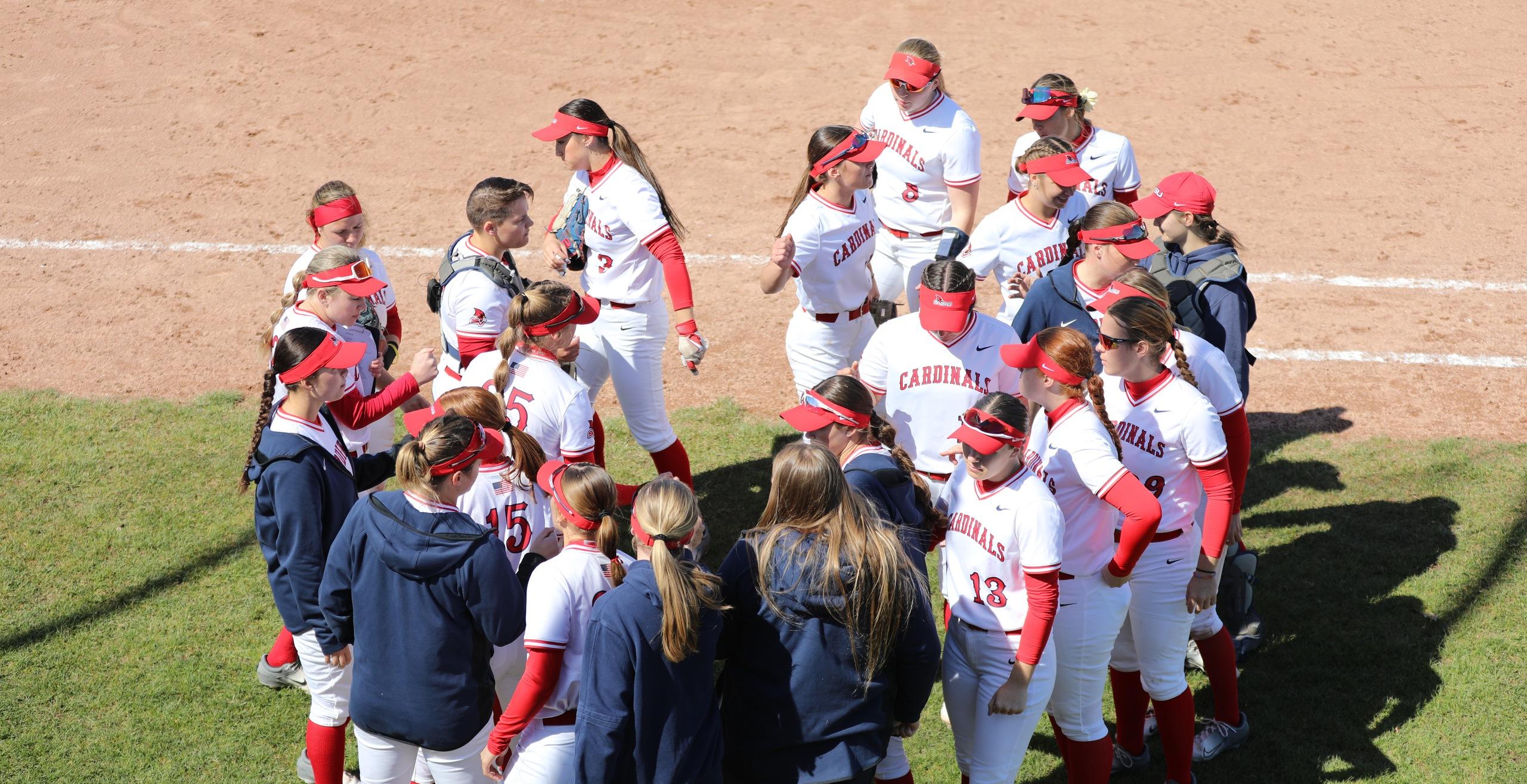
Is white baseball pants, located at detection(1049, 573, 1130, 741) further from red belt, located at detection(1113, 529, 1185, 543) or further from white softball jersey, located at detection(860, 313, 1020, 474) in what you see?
white softball jersey, located at detection(860, 313, 1020, 474)

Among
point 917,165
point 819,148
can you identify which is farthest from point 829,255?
point 917,165

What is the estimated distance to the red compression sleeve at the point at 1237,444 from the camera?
412cm

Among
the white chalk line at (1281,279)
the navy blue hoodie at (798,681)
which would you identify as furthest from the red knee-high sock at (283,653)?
the white chalk line at (1281,279)

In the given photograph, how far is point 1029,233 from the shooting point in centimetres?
532

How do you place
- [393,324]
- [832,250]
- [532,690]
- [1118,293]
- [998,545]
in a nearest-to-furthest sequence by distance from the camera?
[532,690], [998,545], [1118,293], [832,250], [393,324]

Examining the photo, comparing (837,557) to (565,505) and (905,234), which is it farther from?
(905,234)

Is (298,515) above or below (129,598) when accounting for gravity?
above

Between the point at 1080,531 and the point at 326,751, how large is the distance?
101 inches

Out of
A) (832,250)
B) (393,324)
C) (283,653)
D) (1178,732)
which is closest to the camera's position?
(1178,732)

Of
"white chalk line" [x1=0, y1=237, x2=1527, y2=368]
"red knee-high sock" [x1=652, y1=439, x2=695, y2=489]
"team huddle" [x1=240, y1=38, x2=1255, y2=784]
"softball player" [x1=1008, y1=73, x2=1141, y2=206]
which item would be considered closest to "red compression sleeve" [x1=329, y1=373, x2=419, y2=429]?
"team huddle" [x1=240, y1=38, x2=1255, y2=784]

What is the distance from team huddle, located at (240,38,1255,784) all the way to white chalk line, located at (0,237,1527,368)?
260cm

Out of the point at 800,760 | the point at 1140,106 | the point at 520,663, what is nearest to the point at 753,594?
the point at 800,760

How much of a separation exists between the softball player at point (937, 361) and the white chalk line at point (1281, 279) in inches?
144

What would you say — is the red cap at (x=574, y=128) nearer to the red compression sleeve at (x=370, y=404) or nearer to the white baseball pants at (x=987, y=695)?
the red compression sleeve at (x=370, y=404)
